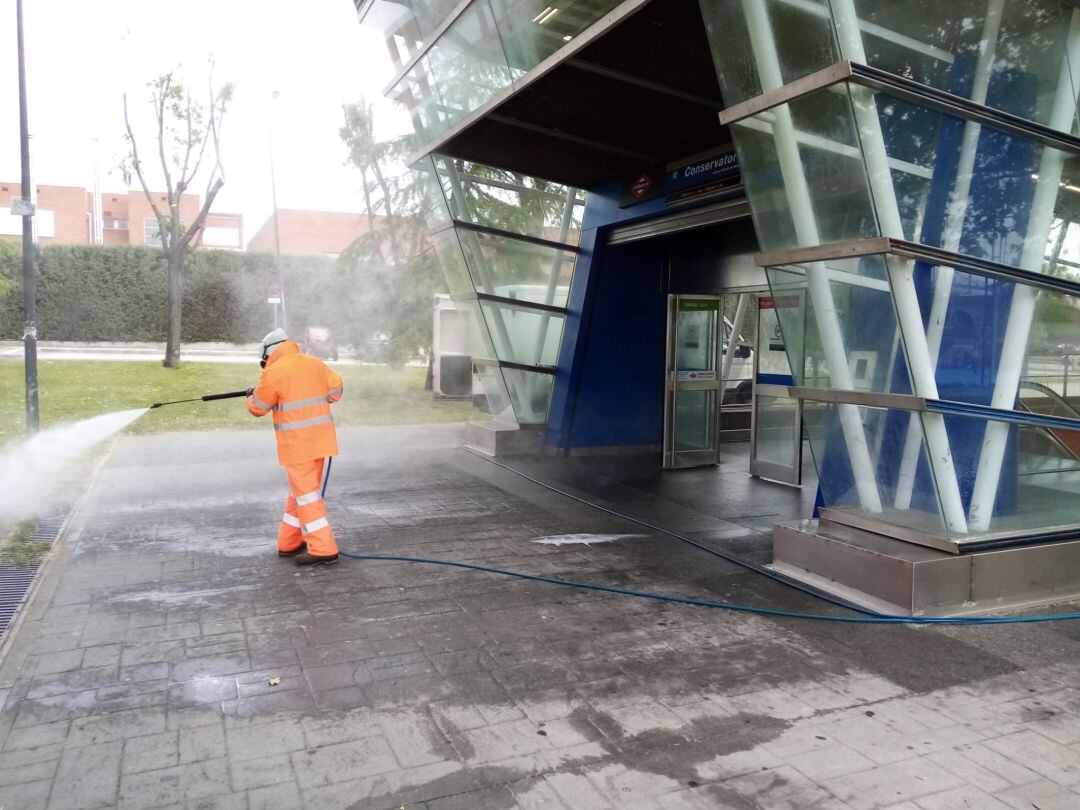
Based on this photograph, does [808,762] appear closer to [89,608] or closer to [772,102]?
[772,102]

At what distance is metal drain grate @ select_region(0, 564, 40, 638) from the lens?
4.79 meters

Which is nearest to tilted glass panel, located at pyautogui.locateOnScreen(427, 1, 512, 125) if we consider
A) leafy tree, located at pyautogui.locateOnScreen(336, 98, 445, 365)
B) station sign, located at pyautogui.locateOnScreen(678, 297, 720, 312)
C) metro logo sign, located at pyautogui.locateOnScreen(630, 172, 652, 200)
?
metro logo sign, located at pyautogui.locateOnScreen(630, 172, 652, 200)

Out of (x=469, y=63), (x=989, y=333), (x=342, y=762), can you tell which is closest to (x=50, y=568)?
(x=342, y=762)

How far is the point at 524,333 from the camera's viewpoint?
10.7m

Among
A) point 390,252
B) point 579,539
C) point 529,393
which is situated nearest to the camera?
point 579,539

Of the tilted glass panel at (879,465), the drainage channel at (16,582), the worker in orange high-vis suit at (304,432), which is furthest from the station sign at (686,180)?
the drainage channel at (16,582)

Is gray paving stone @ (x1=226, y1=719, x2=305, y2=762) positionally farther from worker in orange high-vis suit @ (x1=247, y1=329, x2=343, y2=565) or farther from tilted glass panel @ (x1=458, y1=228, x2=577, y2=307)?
tilted glass panel @ (x1=458, y1=228, x2=577, y2=307)

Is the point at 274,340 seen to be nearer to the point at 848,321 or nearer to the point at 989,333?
the point at 848,321

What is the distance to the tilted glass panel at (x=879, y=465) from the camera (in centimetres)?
498

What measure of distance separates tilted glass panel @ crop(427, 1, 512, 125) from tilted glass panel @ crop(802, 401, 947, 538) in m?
4.53

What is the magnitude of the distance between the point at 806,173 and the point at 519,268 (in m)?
5.79

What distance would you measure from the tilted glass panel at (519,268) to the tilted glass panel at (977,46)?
19.0ft

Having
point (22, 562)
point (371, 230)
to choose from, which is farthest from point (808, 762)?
point (371, 230)

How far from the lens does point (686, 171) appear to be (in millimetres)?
8484
